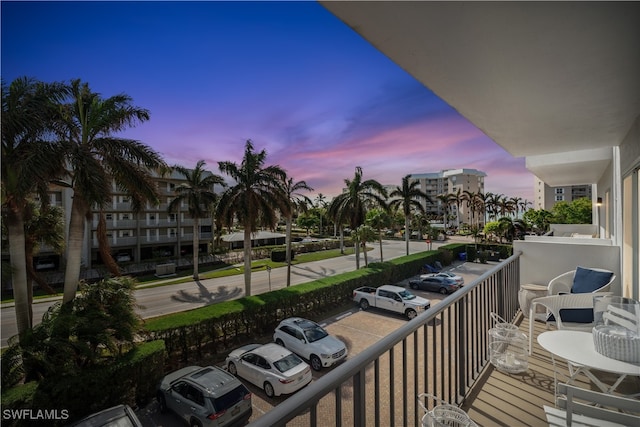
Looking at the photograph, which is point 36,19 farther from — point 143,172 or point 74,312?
point 74,312

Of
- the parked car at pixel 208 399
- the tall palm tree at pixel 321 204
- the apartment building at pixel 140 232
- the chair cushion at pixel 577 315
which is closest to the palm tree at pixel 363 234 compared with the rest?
the parked car at pixel 208 399

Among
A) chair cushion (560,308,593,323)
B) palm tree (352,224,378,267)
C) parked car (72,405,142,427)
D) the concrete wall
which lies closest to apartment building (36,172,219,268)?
palm tree (352,224,378,267)

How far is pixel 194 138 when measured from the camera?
1430 cm

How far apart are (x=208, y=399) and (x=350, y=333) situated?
22.2 feet

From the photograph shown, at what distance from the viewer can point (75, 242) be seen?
9945mm

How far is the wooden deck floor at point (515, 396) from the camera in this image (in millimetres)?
2207

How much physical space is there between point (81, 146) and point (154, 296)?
1309 cm

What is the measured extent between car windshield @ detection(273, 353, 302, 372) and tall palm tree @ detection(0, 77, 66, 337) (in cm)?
745

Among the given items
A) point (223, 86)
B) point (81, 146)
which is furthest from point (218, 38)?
point (81, 146)

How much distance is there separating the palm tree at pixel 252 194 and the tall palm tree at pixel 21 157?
266 inches

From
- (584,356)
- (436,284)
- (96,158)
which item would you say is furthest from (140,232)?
(584,356)

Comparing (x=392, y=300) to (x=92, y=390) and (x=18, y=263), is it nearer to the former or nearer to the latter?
(x=92, y=390)

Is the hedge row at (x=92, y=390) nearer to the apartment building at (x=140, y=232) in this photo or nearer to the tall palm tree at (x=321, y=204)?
the apartment building at (x=140, y=232)

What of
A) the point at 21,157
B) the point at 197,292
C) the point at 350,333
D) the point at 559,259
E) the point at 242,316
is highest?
the point at 21,157
